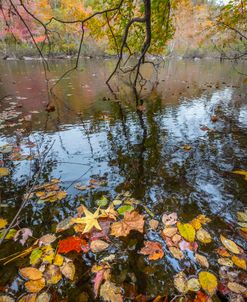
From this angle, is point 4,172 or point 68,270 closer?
point 68,270

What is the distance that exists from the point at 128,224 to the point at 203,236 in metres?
0.63

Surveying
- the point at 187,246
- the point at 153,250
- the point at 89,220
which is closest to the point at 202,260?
the point at 187,246

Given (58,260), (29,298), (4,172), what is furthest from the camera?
(4,172)

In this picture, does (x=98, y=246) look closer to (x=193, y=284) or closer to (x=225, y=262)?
(x=193, y=284)

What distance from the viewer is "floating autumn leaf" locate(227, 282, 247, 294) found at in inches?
53.0

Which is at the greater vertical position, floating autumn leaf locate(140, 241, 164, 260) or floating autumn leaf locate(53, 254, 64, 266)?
floating autumn leaf locate(53, 254, 64, 266)

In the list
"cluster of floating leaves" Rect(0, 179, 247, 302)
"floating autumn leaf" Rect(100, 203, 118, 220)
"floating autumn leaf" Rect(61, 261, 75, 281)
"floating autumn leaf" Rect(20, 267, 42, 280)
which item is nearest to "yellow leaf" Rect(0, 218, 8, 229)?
"cluster of floating leaves" Rect(0, 179, 247, 302)

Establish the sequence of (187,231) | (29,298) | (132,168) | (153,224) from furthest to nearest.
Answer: (132,168) < (153,224) < (187,231) < (29,298)

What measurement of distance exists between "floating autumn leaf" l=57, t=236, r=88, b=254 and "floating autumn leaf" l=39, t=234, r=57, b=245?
3.0 inches

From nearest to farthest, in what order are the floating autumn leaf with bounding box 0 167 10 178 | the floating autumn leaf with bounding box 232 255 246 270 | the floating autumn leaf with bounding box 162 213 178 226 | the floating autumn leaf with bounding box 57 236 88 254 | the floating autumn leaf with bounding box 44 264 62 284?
the floating autumn leaf with bounding box 44 264 62 284 → the floating autumn leaf with bounding box 232 255 246 270 → the floating autumn leaf with bounding box 57 236 88 254 → the floating autumn leaf with bounding box 162 213 178 226 → the floating autumn leaf with bounding box 0 167 10 178

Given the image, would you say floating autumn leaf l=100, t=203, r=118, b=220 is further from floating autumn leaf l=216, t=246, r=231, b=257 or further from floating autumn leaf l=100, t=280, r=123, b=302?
floating autumn leaf l=216, t=246, r=231, b=257

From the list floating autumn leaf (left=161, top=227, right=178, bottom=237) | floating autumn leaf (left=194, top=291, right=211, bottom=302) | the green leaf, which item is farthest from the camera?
the green leaf

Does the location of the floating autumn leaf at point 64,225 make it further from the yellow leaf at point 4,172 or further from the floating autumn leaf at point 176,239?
the yellow leaf at point 4,172

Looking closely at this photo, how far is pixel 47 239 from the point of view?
5.60 ft
